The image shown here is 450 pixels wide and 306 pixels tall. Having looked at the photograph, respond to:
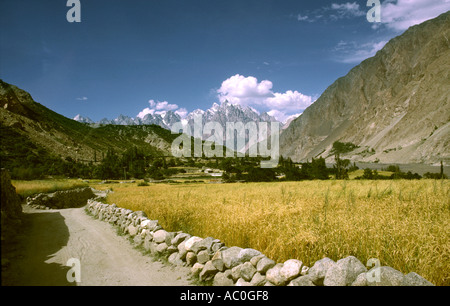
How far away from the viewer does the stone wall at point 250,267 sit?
3.79 metres

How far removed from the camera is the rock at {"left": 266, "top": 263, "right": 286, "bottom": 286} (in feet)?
14.7

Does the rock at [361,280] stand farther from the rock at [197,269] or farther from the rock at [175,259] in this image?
the rock at [175,259]

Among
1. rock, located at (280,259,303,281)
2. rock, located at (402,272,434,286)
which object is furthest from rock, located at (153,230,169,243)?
rock, located at (402,272,434,286)

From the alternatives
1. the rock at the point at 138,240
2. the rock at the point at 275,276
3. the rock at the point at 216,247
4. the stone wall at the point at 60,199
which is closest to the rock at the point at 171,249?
the rock at the point at 216,247

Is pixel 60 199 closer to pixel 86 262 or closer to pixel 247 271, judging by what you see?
A: pixel 86 262

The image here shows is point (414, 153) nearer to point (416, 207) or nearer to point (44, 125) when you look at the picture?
A: point (416, 207)

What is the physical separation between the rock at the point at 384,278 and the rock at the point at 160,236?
234 inches

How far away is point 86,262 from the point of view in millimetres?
7184

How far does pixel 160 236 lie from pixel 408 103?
161 meters

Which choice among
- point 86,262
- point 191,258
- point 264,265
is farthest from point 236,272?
point 86,262

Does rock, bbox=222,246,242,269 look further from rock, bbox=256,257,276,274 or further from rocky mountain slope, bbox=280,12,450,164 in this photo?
rocky mountain slope, bbox=280,12,450,164
